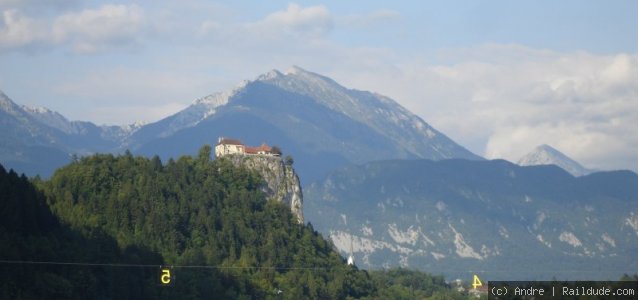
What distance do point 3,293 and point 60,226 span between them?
4263 cm

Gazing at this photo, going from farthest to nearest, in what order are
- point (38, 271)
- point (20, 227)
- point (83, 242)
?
1. point (83, 242)
2. point (20, 227)
3. point (38, 271)

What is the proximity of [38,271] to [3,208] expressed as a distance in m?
17.6

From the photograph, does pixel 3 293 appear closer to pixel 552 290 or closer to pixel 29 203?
pixel 29 203

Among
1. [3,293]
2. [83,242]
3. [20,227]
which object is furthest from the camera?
[83,242]

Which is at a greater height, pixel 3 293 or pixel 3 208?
pixel 3 208

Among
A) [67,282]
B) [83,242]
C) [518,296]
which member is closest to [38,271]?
[67,282]

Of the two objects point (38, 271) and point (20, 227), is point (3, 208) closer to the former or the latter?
point (20, 227)

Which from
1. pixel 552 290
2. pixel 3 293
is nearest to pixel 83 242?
pixel 3 293

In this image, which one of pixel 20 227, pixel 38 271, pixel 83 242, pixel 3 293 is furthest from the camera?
pixel 83 242

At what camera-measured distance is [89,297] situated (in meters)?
166

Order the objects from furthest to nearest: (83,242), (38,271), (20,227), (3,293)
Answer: (83,242) < (20,227) < (38,271) < (3,293)

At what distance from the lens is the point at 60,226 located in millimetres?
190750

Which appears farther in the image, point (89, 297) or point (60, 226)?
point (60, 226)

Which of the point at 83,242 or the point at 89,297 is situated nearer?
the point at 89,297
